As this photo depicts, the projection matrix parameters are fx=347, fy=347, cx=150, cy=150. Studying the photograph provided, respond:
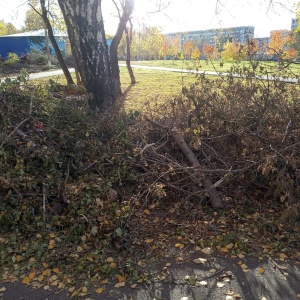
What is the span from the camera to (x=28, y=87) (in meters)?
5.85

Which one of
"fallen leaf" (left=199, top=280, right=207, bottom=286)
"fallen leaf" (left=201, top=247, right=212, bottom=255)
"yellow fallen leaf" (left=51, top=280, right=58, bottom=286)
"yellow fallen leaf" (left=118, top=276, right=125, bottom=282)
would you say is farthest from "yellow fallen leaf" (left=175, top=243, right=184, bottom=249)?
"yellow fallen leaf" (left=51, top=280, right=58, bottom=286)

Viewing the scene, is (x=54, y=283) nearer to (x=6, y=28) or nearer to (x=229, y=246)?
(x=229, y=246)

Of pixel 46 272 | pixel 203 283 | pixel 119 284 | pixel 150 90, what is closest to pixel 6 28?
pixel 150 90

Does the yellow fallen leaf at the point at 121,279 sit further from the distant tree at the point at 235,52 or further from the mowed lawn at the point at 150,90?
the distant tree at the point at 235,52

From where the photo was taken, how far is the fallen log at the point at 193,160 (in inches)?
181

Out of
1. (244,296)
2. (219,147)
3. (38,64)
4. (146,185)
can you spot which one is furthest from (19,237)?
(38,64)

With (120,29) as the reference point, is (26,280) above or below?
below

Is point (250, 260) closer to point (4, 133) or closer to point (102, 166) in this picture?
point (102, 166)

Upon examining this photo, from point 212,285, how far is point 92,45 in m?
5.72

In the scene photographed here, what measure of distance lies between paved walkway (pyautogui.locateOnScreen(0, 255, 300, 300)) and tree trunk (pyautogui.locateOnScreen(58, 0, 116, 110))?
437 cm

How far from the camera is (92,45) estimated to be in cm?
738

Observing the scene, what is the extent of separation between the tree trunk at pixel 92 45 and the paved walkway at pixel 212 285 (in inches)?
172

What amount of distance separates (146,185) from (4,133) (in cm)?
202

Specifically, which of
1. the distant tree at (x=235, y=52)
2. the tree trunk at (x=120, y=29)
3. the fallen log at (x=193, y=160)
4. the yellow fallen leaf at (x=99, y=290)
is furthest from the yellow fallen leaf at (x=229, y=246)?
the tree trunk at (x=120, y=29)
